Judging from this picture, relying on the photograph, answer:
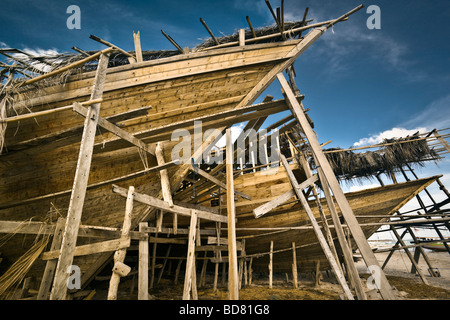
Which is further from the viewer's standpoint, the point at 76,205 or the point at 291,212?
the point at 291,212

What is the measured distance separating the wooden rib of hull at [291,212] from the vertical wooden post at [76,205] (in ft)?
18.2

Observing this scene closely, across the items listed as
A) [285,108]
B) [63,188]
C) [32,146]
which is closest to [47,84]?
[32,146]

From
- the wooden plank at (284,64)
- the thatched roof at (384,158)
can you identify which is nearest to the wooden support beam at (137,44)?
the wooden plank at (284,64)

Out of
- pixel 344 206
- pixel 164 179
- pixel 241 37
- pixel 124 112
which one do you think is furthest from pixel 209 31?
pixel 344 206

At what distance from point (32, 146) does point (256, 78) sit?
4349mm

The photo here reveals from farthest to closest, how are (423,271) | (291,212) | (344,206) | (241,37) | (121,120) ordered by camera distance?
1. (423,271)
2. (291,212)
3. (241,37)
4. (121,120)
5. (344,206)

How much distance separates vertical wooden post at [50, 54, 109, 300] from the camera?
7.26ft

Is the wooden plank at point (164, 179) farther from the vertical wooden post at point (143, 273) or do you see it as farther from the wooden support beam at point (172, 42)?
the wooden support beam at point (172, 42)

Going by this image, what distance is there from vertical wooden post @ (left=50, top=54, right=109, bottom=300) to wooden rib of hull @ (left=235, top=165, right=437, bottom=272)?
5562 millimetres

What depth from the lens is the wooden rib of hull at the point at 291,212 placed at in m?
6.56

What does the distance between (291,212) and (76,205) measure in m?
6.40

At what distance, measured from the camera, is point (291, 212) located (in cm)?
712

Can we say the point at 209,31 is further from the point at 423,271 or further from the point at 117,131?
the point at 423,271
